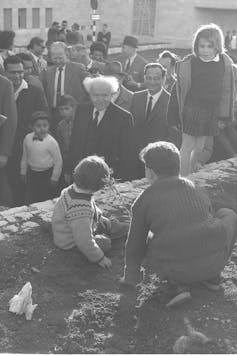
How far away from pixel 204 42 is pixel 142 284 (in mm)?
2607

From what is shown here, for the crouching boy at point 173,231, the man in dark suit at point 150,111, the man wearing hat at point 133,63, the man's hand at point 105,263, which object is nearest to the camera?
the crouching boy at point 173,231

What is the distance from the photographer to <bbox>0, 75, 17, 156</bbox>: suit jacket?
6195 millimetres

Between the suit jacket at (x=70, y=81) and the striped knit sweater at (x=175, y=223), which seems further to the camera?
the suit jacket at (x=70, y=81)

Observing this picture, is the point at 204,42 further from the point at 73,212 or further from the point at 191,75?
the point at 73,212

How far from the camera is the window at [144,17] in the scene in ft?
107

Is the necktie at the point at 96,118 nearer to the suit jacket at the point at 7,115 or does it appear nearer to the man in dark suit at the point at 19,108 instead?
the suit jacket at the point at 7,115

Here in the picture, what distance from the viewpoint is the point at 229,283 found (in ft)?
13.8

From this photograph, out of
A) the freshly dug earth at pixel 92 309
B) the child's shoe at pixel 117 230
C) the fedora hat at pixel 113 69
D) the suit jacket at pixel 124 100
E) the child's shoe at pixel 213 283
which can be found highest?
the fedora hat at pixel 113 69

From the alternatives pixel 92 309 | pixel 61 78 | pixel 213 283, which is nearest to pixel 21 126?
pixel 61 78

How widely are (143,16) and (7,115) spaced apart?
2805 cm

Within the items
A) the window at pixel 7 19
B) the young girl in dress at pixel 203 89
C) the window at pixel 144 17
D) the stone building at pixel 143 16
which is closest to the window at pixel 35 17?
the stone building at pixel 143 16

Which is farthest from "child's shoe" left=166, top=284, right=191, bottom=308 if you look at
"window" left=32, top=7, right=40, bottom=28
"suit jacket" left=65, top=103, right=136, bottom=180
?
"window" left=32, top=7, right=40, bottom=28

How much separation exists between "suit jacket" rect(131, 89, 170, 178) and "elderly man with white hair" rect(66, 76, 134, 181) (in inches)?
31.1

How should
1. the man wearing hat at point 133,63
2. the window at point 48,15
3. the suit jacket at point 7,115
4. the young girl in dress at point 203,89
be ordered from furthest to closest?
the window at point 48,15 < the man wearing hat at point 133,63 < the suit jacket at point 7,115 < the young girl in dress at point 203,89
